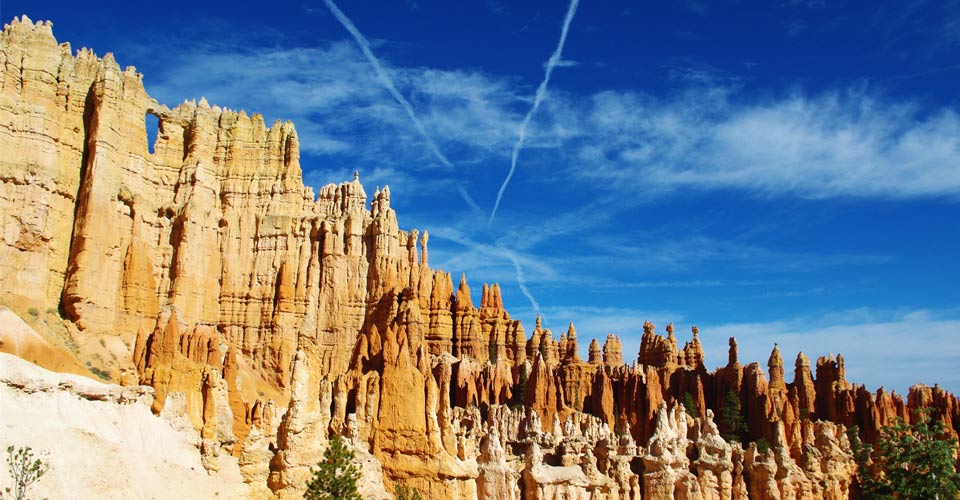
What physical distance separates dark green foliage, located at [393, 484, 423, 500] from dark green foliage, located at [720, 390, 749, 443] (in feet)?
183

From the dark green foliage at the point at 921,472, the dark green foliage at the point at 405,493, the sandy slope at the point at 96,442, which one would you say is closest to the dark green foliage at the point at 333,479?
the sandy slope at the point at 96,442

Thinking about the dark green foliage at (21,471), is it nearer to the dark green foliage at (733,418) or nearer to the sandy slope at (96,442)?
the sandy slope at (96,442)

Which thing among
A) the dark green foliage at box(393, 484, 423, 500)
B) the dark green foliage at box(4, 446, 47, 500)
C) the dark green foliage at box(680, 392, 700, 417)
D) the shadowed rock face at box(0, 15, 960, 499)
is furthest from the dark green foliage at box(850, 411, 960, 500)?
the dark green foliage at box(680, 392, 700, 417)

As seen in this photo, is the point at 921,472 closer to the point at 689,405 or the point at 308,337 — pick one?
the point at 689,405

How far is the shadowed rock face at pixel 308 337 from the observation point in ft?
165

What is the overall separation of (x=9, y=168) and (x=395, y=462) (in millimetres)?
37043

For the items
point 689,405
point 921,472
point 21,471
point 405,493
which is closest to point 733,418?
point 689,405

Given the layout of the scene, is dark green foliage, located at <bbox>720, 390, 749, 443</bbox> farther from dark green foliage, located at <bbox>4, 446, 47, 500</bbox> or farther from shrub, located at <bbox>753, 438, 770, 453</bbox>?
dark green foliage, located at <bbox>4, 446, 47, 500</bbox>

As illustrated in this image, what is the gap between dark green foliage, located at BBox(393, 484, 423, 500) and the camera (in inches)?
1834

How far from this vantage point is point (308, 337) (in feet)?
283

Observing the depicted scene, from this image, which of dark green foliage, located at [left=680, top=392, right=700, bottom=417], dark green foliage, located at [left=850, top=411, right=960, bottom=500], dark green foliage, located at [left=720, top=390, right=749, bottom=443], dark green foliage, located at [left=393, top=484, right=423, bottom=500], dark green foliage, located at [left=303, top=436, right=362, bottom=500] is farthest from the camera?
dark green foliage, located at [left=680, top=392, right=700, bottom=417]

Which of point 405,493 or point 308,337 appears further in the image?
point 308,337

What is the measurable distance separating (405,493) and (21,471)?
18.9 meters

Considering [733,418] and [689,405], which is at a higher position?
[689,405]
